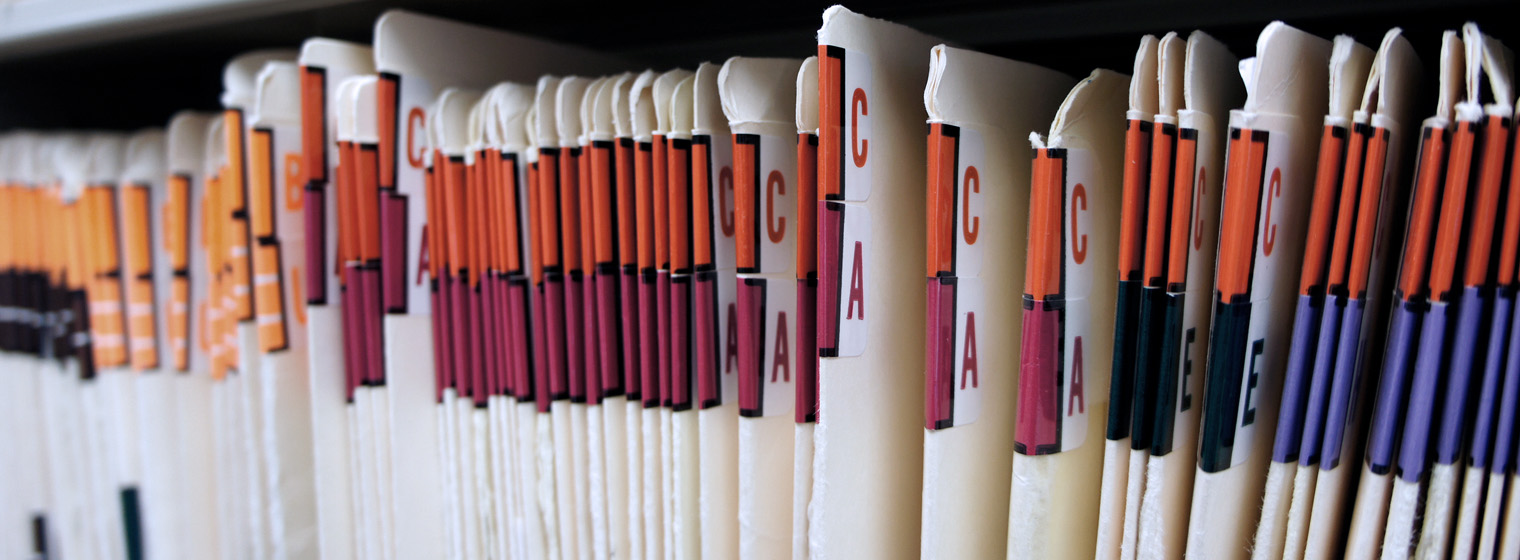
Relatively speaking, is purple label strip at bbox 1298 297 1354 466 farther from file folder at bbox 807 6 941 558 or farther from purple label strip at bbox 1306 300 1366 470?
file folder at bbox 807 6 941 558

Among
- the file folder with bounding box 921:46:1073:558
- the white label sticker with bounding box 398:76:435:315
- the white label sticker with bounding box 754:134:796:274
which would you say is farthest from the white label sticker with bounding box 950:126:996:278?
the white label sticker with bounding box 398:76:435:315

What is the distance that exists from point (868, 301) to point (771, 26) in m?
0.42

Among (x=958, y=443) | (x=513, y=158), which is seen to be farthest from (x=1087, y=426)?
(x=513, y=158)

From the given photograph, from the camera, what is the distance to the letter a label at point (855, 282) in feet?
1.51

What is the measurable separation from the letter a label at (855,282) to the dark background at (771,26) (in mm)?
330

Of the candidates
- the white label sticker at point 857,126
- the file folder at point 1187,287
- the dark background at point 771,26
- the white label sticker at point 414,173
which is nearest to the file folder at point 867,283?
the white label sticker at point 857,126

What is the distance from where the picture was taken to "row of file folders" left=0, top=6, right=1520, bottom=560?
407mm

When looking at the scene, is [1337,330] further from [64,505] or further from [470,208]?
[64,505]

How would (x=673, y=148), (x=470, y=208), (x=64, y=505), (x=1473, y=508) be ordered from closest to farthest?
1. (x=1473, y=508)
2. (x=673, y=148)
3. (x=470, y=208)
4. (x=64, y=505)

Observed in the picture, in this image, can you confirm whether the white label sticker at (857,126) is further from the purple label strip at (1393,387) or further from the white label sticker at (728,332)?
the purple label strip at (1393,387)

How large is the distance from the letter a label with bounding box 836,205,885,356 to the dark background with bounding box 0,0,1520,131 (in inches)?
13.0

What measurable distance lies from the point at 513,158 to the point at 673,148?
16 centimetres

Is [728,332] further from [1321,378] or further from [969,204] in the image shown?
[1321,378]

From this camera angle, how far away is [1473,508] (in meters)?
0.40
